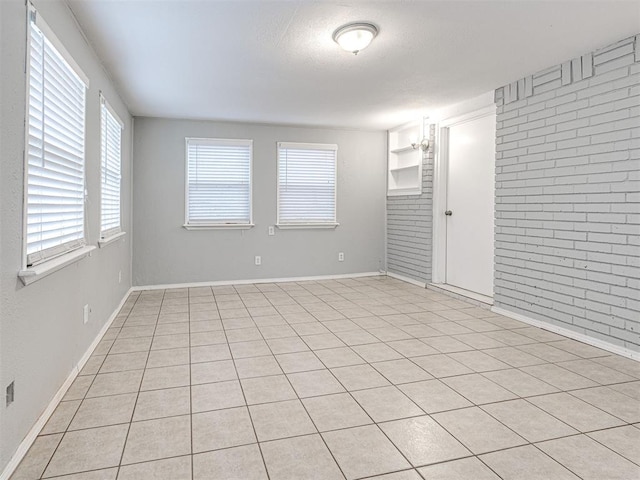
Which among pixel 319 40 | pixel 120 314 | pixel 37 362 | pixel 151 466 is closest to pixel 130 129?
pixel 120 314

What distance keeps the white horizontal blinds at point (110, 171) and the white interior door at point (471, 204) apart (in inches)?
154

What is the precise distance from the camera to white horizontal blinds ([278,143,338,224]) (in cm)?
624

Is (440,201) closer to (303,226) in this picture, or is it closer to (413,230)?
(413,230)

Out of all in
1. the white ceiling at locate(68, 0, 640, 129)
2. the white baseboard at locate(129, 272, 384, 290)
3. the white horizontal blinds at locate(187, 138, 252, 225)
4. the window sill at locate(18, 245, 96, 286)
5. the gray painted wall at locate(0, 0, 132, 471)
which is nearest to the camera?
the gray painted wall at locate(0, 0, 132, 471)

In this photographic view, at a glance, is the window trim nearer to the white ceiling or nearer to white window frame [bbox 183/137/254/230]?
the white ceiling

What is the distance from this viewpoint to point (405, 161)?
6379 millimetres

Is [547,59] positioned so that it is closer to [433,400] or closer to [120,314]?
[433,400]

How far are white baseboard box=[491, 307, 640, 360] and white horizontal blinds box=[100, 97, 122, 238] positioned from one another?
3913mm

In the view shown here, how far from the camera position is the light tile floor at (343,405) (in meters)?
1.78

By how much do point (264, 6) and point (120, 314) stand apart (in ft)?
10.9

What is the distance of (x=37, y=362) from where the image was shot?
2.04 metres

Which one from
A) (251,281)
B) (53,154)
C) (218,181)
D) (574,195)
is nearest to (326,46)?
(53,154)

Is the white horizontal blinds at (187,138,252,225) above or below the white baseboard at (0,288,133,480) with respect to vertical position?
above

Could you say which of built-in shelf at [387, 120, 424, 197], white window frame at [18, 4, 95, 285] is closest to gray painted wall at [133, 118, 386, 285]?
built-in shelf at [387, 120, 424, 197]
